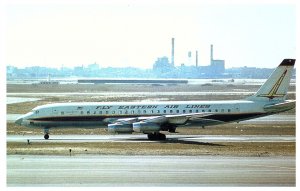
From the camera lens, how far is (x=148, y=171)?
83.0ft

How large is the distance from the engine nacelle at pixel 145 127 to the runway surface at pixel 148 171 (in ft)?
38.3

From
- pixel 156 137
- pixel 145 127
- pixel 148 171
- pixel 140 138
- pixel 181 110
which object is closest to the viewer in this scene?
pixel 148 171

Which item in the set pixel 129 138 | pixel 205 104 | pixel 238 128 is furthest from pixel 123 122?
pixel 238 128

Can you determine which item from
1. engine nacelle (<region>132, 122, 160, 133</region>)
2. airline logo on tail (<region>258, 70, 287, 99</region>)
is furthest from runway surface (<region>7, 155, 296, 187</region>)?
airline logo on tail (<region>258, 70, 287, 99</region>)

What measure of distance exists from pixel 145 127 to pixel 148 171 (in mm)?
17456

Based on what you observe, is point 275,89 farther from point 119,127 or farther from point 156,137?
point 119,127

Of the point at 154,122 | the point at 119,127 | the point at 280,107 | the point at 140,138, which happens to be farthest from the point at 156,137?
the point at 280,107

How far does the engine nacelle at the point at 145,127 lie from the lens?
42.6 metres

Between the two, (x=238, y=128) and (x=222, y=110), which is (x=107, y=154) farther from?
(x=238, y=128)

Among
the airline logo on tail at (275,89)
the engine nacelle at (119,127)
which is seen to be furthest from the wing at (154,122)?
the airline logo on tail at (275,89)

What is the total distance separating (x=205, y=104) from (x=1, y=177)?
25.8 metres

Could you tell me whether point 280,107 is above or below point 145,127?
above

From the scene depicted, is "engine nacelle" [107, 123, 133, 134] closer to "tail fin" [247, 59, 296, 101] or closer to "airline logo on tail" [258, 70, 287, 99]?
"tail fin" [247, 59, 296, 101]
